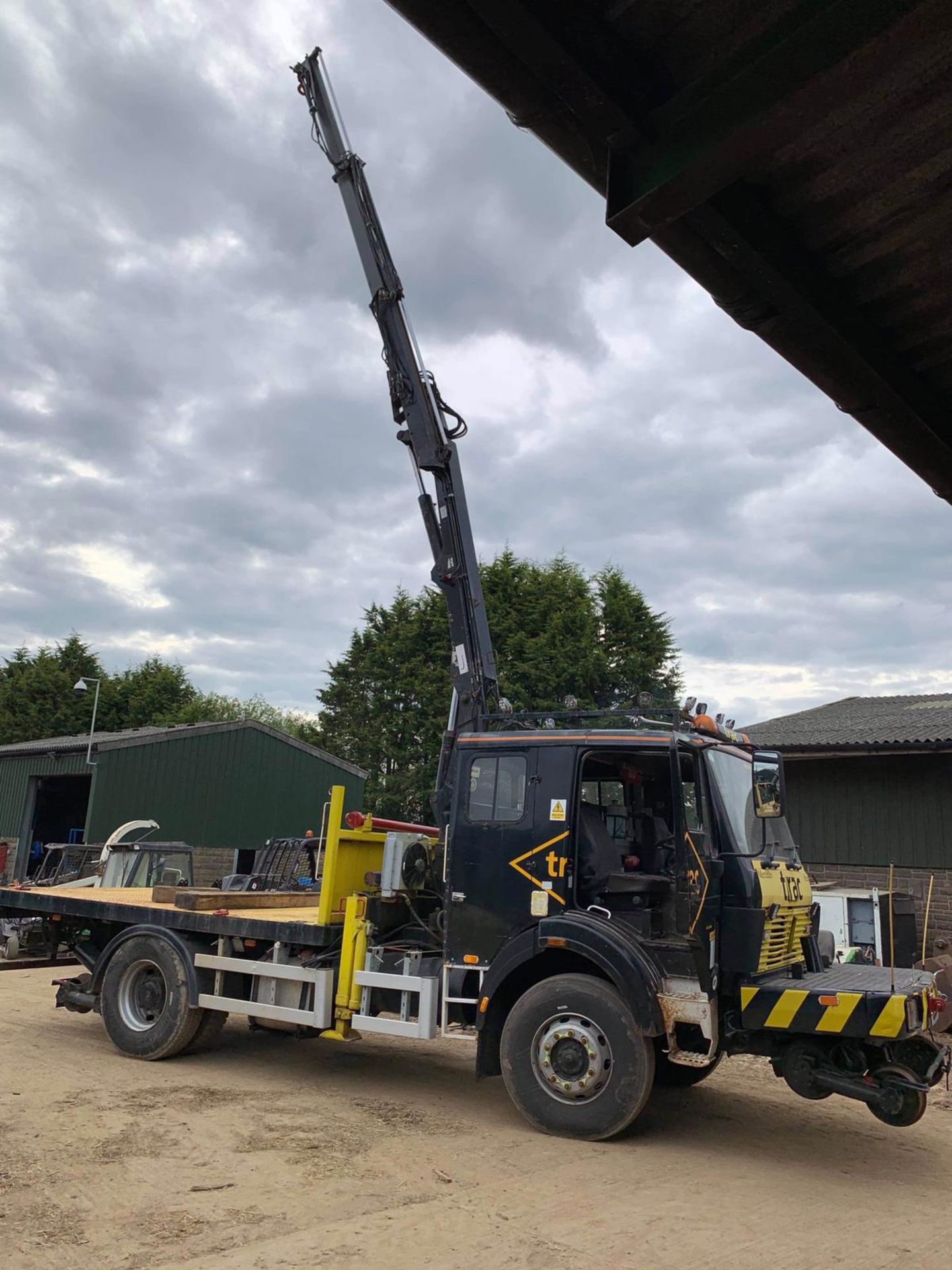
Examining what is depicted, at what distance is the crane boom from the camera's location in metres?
9.77

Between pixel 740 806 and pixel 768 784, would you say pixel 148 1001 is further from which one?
pixel 768 784

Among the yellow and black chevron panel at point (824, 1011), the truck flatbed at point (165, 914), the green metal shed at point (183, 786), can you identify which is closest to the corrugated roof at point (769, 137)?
the yellow and black chevron panel at point (824, 1011)

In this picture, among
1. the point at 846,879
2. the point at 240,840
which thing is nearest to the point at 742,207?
the point at 846,879

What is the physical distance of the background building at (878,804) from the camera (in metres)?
14.0

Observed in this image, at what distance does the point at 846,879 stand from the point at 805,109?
14386 millimetres

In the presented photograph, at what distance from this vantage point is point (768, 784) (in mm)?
7504

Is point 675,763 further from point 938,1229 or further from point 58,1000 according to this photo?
point 58,1000

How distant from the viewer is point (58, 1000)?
10008 mm

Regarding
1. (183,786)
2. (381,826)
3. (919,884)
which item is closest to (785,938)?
(381,826)

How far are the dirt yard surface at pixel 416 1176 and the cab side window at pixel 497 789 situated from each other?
2228 millimetres

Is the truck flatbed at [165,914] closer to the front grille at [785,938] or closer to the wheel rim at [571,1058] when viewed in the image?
the wheel rim at [571,1058]

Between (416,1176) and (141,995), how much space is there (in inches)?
168

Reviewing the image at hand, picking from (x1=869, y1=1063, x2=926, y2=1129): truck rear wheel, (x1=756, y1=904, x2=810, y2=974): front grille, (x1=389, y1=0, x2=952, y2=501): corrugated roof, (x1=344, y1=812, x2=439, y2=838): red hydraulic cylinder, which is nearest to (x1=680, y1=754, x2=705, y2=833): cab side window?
(x1=756, y1=904, x2=810, y2=974): front grille

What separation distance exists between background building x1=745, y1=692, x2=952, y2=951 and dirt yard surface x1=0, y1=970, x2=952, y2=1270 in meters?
5.59
